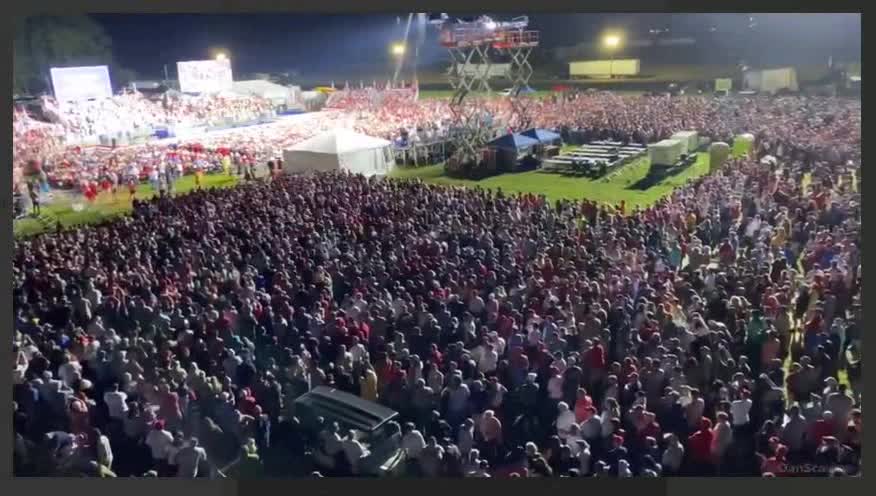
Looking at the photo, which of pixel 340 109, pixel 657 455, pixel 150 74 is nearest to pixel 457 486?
pixel 657 455

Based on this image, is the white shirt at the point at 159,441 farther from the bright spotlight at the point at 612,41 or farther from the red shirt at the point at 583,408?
the bright spotlight at the point at 612,41

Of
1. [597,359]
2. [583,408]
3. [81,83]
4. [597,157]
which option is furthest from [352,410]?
[81,83]

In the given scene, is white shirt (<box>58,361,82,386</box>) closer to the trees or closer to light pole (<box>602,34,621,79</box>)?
the trees

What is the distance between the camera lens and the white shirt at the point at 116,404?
5.75m

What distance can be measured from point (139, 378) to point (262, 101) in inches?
88.2

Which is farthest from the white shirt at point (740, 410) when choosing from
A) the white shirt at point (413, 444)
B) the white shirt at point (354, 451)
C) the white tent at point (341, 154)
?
the white tent at point (341, 154)

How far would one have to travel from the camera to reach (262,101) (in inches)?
242

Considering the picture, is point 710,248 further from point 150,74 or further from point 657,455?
point 150,74

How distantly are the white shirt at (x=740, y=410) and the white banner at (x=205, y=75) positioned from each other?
4343mm

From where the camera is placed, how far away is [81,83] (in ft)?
19.7

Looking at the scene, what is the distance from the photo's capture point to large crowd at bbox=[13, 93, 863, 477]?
5762 millimetres

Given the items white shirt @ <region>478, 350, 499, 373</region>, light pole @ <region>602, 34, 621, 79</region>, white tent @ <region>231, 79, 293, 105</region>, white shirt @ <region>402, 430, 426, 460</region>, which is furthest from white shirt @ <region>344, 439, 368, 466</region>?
light pole @ <region>602, 34, 621, 79</region>

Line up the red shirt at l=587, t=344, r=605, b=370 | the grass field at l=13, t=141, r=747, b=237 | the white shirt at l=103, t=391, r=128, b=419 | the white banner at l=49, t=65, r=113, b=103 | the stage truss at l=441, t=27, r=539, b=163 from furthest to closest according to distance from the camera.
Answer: the grass field at l=13, t=141, r=747, b=237, the stage truss at l=441, t=27, r=539, b=163, the white banner at l=49, t=65, r=113, b=103, the red shirt at l=587, t=344, r=605, b=370, the white shirt at l=103, t=391, r=128, b=419

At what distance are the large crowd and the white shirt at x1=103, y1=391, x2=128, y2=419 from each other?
0.6 inches
